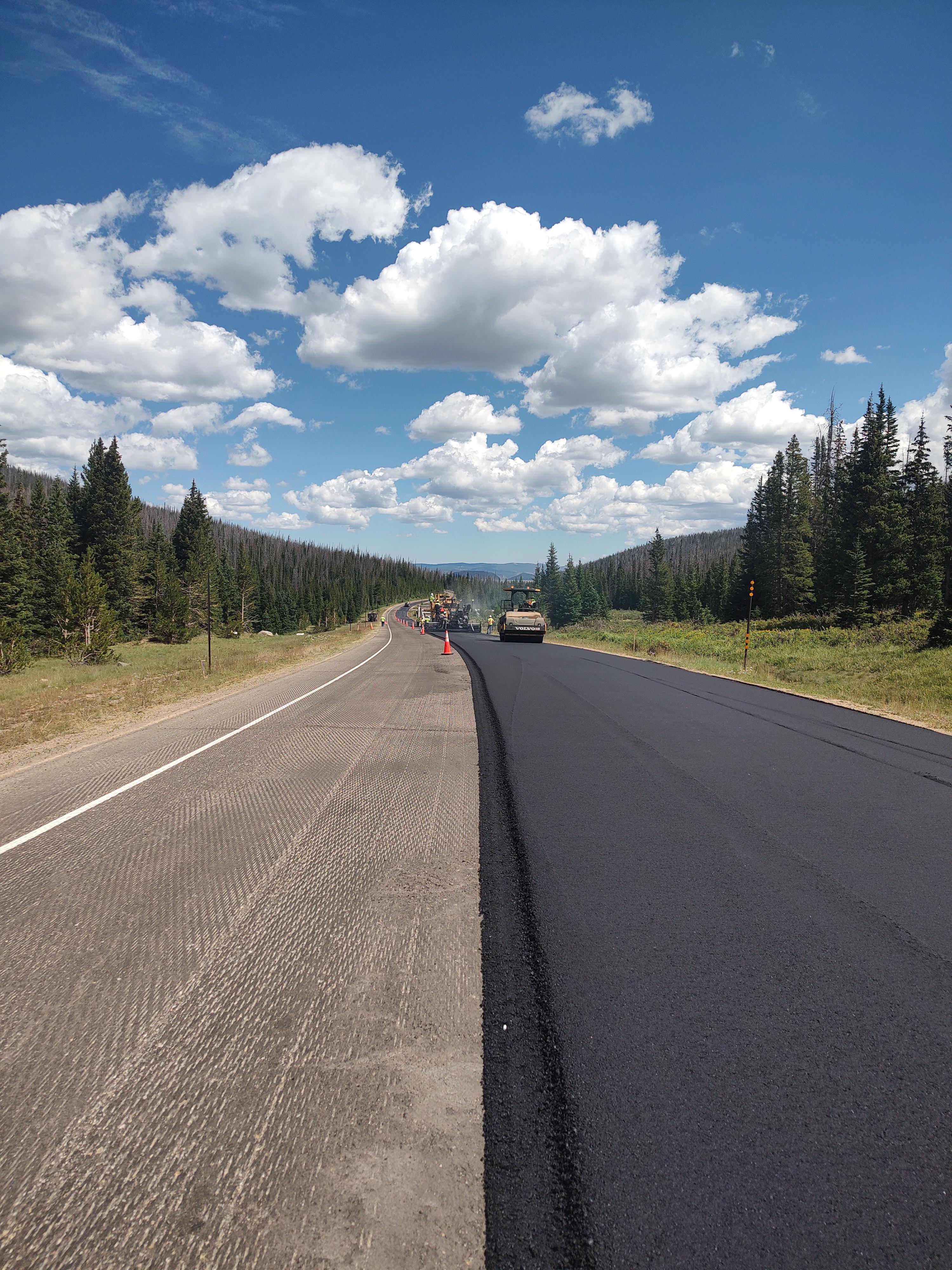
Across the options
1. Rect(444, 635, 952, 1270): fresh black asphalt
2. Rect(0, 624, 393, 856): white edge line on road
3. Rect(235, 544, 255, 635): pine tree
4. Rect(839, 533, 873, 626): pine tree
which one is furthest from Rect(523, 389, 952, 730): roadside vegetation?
Rect(235, 544, 255, 635): pine tree

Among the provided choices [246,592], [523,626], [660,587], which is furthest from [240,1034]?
[660,587]

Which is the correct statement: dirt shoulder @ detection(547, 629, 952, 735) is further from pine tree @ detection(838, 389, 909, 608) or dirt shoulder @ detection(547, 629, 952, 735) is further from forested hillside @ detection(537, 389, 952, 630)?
pine tree @ detection(838, 389, 909, 608)

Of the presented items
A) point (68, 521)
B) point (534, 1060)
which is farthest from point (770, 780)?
point (68, 521)

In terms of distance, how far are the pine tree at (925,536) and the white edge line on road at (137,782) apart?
43039 millimetres

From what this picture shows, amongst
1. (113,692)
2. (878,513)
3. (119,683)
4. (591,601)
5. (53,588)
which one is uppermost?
(878,513)

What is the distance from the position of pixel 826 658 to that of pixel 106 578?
1969 inches

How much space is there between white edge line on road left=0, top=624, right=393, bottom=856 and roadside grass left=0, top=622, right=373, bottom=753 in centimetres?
279

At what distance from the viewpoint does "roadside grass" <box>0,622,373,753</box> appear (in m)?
12.4

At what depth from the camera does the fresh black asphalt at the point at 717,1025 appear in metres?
1.98

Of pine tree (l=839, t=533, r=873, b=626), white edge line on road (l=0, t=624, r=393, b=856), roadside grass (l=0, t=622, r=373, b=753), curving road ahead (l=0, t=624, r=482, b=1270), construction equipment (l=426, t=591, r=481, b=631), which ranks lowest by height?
roadside grass (l=0, t=622, r=373, b=753)

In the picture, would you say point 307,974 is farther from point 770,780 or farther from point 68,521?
point 68,521

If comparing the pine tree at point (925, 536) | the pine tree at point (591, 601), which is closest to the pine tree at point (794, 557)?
the pine tree at point (925, 536)

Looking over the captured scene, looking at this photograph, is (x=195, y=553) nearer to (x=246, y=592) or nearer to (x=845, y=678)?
(x=246, y=592)

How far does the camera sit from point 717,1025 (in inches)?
115
